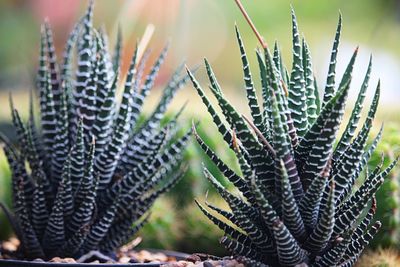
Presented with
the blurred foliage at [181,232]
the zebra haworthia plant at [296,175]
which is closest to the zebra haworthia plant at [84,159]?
the zebra haworthia plant at [296,175]

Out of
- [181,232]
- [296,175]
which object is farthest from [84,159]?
[181,232]

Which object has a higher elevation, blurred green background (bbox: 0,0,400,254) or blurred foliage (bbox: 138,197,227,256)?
blurred green background (bbox: 0,0,400,254)

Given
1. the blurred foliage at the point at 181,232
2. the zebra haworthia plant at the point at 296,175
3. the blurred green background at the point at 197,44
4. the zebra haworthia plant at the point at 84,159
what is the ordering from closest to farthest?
the zebra haworthia plant at the point at 296,175 < the zebra haworthia plant at the point at 84,159 < the blurred foliage at the point at 181,232 < the blurred green background at the point at 197,44

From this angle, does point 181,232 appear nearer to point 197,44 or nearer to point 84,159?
point 84,159

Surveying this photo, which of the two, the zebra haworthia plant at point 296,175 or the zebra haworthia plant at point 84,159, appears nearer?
the zebra haworthia plant at point 296,175

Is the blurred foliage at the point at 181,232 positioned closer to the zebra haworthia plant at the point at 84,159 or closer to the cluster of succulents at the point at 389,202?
the cluster of succulents at the point at 389,202

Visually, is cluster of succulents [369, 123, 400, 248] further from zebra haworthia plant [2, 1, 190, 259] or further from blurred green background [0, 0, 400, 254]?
zebra haworthia plant [2, 1, 190, 259]

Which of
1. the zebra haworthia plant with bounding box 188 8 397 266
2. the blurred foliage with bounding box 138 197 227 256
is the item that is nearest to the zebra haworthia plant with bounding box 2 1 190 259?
the zebra haworthia plant with bounding box 188 8 397 266
